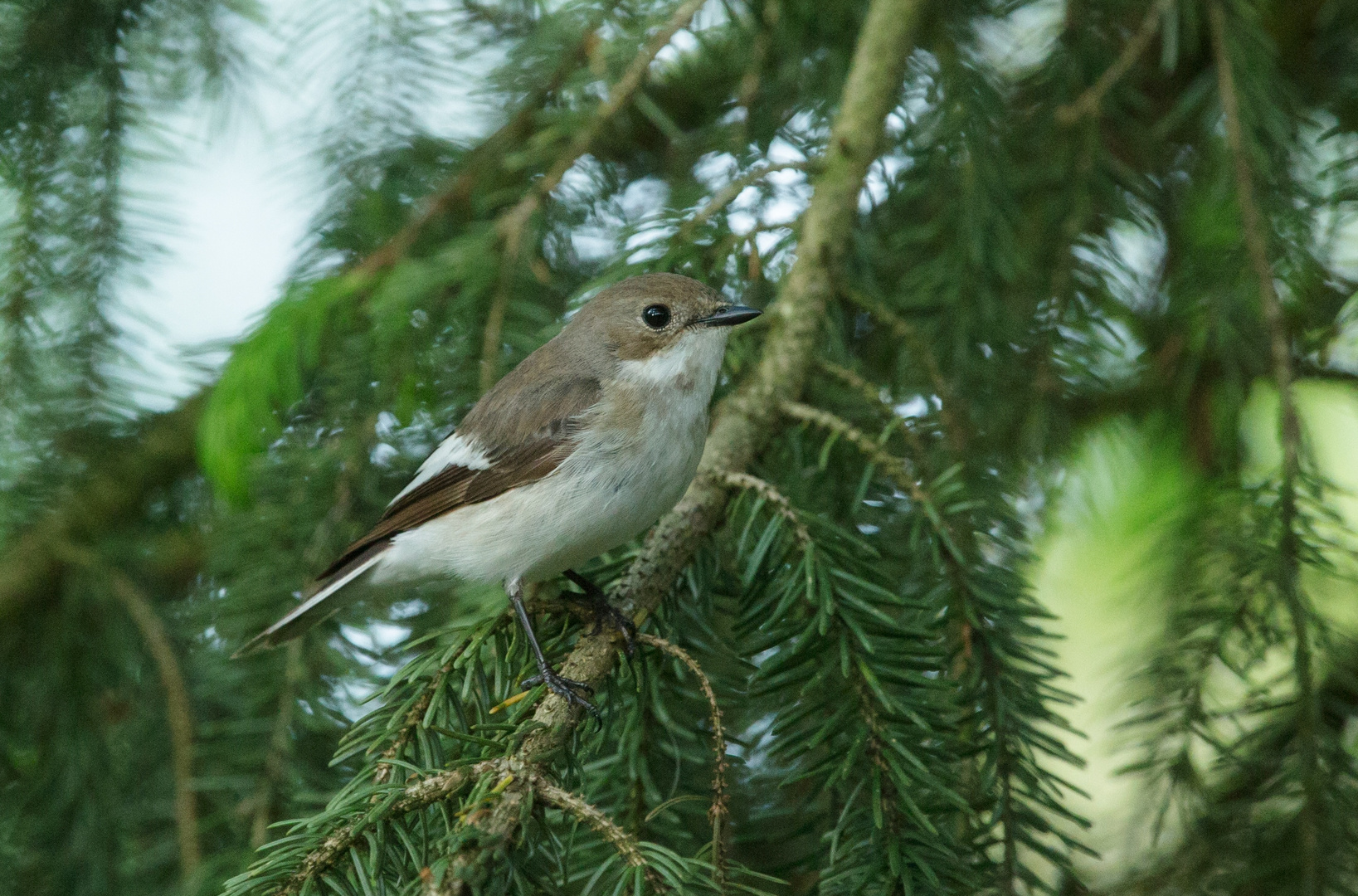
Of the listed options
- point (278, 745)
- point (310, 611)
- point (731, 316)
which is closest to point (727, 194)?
point (731, 316)

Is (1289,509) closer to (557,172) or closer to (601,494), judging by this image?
(601,494)

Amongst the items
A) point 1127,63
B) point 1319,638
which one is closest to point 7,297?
point 1127,63

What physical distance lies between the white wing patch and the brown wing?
0.04 feet

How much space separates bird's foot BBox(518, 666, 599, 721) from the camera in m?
2.01

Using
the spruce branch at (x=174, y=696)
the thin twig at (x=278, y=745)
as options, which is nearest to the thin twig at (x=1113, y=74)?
the thin twig at (x=278, y=745)

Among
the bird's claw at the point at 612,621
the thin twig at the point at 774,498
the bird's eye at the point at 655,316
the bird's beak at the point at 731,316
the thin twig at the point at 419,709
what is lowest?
the thin twig at the point at 419,709

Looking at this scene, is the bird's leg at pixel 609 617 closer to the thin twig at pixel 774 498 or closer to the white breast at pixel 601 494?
the white breast at pixel 601 494

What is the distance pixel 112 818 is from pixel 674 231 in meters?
2.29

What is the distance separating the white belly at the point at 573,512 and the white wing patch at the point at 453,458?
13 centimetres

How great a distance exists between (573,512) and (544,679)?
2.24 ft

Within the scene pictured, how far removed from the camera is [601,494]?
2770mm

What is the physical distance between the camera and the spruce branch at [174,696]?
2.75m

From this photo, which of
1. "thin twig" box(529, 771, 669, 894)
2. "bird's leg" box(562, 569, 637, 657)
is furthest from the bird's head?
"thin twig" box(529, 771, 669, 894)

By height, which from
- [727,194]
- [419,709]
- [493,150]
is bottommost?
[419,709]
